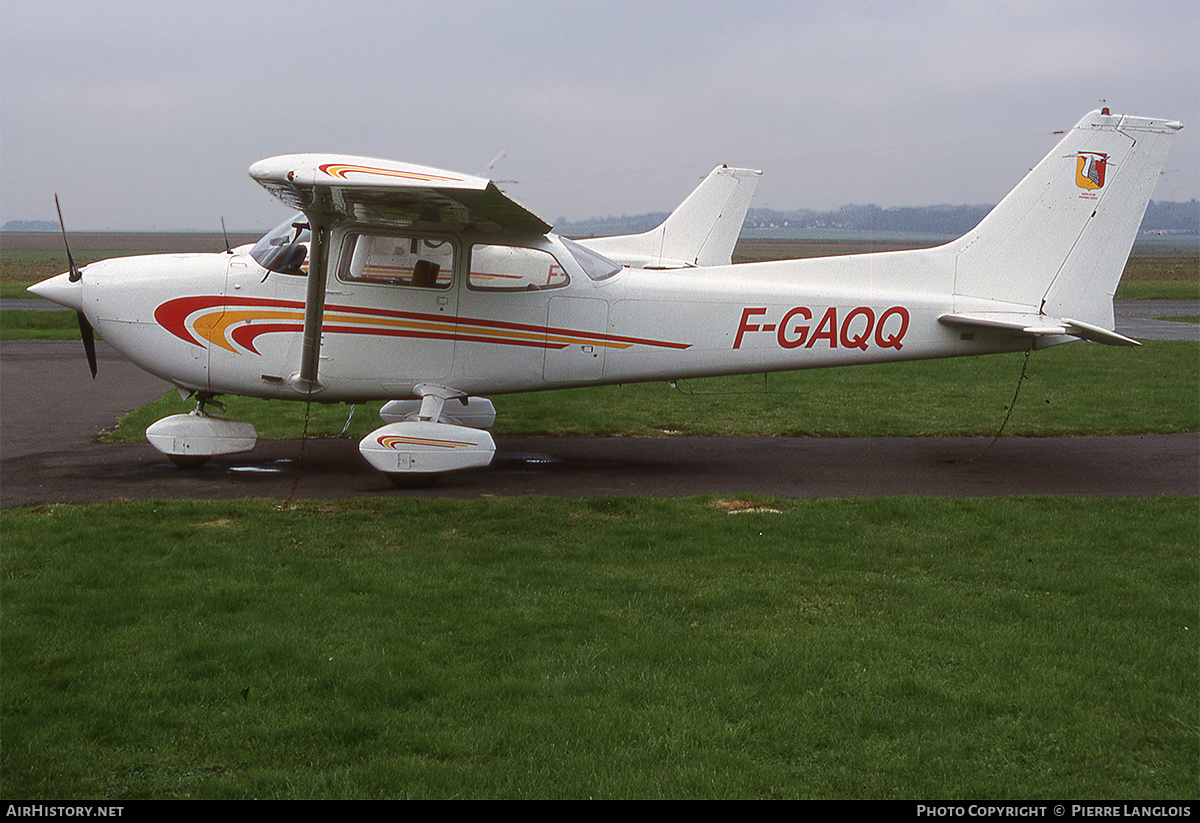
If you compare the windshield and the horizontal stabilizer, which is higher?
the windshield

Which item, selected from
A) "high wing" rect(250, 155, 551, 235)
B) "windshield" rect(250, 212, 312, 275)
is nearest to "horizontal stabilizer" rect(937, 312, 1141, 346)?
"high wing" rect(250, 155, 551, 235)

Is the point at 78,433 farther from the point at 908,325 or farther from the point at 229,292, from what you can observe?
the point at 908,325

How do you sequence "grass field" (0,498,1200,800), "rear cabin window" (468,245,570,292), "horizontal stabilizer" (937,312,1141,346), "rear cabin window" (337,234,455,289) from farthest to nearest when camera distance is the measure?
"horizontal stabilizer" (937,312,1141,346) < "rear cabin window" (468,245,570,292) < "rear cabin window" (337,234,455,289) < "grass field" (0,498,1200,800)

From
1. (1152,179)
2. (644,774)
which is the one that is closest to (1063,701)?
(644,774)

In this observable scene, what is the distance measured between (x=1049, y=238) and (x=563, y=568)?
6.56 meters

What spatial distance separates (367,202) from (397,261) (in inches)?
38.6

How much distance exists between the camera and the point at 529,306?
9453mm

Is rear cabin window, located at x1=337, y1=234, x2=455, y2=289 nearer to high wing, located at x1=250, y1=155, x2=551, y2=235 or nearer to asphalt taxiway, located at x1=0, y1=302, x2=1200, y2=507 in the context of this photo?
high wing, located at x1=250, y1=155, x2=551, y2=235

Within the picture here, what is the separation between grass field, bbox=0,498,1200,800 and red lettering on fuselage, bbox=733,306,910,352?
8.22 ft

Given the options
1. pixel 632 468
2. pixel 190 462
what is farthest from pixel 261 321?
pixel 632 468

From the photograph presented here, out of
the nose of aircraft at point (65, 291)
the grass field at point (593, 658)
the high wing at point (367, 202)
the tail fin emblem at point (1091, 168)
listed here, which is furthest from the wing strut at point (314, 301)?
the tail fin emblem at point (1091, 168)

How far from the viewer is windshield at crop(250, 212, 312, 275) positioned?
30.4 feet

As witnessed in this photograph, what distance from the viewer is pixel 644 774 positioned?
3.89 m

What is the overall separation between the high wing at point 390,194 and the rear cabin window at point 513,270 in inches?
8.6
